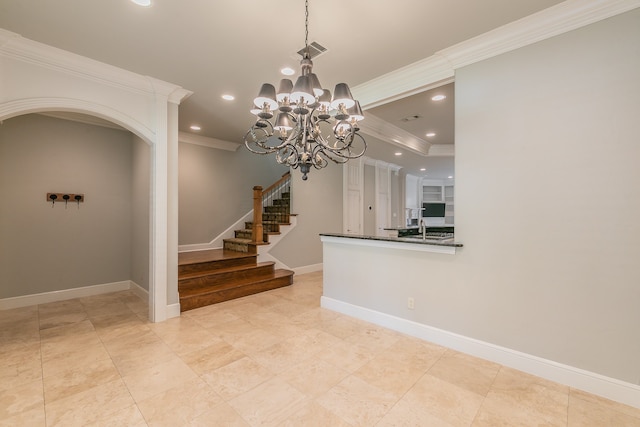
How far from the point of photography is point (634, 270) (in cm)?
191

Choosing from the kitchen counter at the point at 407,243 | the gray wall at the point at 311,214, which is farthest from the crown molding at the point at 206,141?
the kitchen counter at the point at 407,243

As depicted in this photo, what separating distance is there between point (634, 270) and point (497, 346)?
1.13 m

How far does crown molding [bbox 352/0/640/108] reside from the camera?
6.63ft

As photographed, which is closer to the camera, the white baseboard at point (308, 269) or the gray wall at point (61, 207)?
the gray wall at point (61, 207)

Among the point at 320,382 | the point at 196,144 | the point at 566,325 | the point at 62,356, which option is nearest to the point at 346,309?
the point at 320,382

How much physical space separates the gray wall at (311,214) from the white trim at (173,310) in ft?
6.92

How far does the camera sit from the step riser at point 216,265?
430 centimetres

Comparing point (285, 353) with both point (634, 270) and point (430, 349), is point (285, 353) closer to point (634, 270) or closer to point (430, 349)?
point (430, 349)

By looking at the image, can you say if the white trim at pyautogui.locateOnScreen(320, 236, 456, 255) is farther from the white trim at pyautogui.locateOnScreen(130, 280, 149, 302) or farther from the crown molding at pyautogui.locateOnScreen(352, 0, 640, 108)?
the white trim at pyautogui.locateOnScreen(130, 280, 149, 302)

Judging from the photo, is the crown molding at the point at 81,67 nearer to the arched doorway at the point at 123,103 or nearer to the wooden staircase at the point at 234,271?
the arched doorway at the point at 123,103

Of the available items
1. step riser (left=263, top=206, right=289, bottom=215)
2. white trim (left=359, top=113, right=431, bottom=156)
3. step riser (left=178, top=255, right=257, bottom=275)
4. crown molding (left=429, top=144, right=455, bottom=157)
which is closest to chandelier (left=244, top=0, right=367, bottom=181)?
white trim (left=359, top=113, right=431, bottom=156)

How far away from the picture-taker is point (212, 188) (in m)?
6.02

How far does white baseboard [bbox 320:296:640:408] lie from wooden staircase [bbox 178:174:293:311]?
2169mm

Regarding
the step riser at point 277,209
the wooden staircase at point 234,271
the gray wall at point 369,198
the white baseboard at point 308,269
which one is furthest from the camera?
the gray wall at point 369,198
